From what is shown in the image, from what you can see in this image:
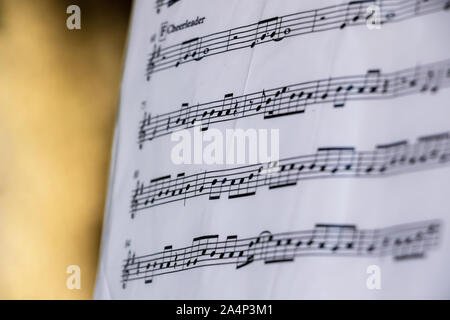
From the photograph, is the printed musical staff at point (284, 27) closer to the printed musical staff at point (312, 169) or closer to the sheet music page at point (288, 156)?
the sheet music page at point (288, 156)

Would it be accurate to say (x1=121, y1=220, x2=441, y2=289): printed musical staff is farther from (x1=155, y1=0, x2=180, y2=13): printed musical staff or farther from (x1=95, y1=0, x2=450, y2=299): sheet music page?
(x1=155, y1=0, x2=180, y2=13): printed musical staff

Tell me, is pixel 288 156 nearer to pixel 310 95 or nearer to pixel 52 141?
Result: pixel 310 95

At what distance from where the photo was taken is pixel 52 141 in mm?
1277

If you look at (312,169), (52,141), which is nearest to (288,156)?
(312,169)

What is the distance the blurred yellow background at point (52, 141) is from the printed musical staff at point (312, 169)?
0.56 meters

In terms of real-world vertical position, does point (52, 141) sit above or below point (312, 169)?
above

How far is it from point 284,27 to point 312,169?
166 mm

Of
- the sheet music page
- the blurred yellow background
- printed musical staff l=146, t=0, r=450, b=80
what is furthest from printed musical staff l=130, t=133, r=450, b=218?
the blurred yellow background

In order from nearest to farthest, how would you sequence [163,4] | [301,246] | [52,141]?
[301,246] → [163,4] → [52,141]

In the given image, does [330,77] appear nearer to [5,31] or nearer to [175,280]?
[175,280]

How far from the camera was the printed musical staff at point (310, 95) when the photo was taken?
1.85 ft

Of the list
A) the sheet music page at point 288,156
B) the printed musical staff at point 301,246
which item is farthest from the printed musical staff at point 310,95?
the printed musical staff at point 301,246

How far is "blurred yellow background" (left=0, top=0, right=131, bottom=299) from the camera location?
124 centimetres

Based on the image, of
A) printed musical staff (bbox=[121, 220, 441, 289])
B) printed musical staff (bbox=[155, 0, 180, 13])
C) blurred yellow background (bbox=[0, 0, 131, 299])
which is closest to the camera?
printed musical staff (bbox=[121, 220, 441, 289])
